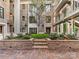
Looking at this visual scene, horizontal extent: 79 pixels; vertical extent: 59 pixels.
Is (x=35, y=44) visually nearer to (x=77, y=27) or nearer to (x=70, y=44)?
(x=70, y=44)

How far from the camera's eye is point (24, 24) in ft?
136

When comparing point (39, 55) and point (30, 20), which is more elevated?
point (30, 20)

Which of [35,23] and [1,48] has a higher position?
[35,23]

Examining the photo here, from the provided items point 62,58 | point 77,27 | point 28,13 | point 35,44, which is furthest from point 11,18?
point 62,58

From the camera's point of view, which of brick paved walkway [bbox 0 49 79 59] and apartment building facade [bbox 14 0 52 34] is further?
apartment building facade [bbox 14 0 52 34]

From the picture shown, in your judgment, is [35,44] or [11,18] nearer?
[35,44]

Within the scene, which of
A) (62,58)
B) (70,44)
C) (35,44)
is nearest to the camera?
(62,58)

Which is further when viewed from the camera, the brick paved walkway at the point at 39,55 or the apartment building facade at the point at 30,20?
the apartment building facade at the point at 30,20

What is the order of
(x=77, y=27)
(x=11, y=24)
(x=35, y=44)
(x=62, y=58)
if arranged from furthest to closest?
(x=11, y=24) → (x=77, y=27) → (x=35, y=44) → (x=62, y=58)

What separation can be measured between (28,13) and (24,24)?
2616 mm

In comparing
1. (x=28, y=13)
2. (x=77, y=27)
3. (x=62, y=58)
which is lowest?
(x=62, y=58)

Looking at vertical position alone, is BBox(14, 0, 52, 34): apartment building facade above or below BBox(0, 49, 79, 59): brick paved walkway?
above

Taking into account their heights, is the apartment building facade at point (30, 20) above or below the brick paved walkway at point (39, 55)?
above

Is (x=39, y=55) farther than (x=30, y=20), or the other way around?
(x=30, y=20)
